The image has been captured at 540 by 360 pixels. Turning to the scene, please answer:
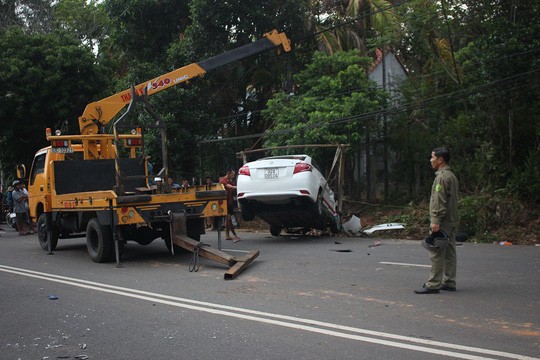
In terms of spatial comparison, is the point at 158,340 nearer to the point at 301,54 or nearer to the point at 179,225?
the point at 179,225

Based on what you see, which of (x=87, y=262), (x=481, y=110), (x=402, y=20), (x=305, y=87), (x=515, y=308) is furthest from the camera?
(x=305, y=87)

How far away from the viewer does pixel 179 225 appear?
440 inches

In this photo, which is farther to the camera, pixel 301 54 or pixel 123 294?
pixel 301 54

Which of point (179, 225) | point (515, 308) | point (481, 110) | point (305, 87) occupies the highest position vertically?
point (305, 87)

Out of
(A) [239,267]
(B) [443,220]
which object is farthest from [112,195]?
(B) [443,220]

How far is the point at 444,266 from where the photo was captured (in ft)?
25.8

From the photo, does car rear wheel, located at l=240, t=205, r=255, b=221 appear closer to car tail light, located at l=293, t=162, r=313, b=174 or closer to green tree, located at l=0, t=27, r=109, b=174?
car tail light, located at l=293, t=162, r=313, b=174

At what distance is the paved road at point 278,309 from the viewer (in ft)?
18.6

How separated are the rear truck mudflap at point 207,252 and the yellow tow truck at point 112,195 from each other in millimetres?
17

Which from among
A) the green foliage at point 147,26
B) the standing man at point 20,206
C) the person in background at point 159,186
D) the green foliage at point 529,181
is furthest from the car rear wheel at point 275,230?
the green foliage at point 147,26

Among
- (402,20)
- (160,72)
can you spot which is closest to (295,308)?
(402,20)

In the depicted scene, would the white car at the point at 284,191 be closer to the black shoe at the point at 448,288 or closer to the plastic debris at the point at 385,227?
the plastic debris at the point at 385,227

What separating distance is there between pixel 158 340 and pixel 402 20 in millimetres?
14908

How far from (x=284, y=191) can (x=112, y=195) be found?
13.5 feet
